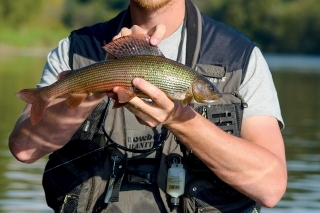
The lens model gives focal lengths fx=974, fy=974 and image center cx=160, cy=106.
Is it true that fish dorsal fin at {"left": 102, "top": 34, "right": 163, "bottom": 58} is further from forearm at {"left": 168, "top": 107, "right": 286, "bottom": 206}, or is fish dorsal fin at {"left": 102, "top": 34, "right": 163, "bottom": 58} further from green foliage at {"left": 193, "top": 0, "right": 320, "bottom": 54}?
green foliage at {"left": 193, "top": 0, "right": 320, "bottom": 54}


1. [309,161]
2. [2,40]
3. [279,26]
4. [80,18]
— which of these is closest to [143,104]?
[309,161]

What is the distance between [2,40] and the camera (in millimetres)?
61094

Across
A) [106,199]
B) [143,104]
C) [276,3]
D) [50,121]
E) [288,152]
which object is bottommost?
[276,3]

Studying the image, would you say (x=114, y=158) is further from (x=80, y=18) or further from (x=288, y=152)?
(x=80, y=18)

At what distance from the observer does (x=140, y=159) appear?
5.08 m

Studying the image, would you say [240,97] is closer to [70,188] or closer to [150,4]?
[150,4]

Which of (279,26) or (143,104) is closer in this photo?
(143,104)

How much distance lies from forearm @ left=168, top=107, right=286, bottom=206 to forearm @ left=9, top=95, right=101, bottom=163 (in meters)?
0.51

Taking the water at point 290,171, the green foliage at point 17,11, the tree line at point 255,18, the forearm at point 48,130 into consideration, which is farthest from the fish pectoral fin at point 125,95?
the green foliage at point 17,11

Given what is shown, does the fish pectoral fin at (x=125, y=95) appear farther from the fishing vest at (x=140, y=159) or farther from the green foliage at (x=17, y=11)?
the green foliage at (x=17, y=11)

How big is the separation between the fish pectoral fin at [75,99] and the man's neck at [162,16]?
2.71 ft

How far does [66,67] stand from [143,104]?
1134mm

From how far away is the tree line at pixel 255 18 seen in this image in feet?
234

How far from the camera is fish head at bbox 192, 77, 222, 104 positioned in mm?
4246
